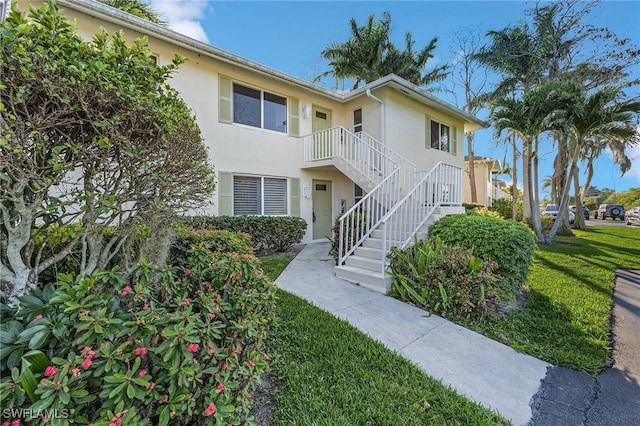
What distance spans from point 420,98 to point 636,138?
751cm

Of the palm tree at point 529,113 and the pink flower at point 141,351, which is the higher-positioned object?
the palm tree at point 529,113

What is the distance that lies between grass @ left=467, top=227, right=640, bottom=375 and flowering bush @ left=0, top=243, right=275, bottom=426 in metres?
3.42

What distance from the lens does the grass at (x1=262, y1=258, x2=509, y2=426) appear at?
2.21 metres

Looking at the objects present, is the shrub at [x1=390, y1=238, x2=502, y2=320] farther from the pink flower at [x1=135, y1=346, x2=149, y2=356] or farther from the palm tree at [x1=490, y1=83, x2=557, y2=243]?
the palm tree at [x1=490, y1=83, x2=557, y2=243]

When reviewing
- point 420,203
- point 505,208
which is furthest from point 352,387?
point 505,208

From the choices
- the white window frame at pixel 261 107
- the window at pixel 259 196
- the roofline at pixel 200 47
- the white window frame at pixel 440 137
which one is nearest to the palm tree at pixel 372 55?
the white window frame at pixel 440 137

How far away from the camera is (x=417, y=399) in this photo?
2422mm

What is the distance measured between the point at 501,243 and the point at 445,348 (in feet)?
7.90

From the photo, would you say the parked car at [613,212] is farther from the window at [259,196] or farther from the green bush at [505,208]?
the window at [259,196]

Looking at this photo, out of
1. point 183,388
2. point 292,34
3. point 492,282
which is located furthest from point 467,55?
point 183,388

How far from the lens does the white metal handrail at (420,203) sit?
5.79 metres

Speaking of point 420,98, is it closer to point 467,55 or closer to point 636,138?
point 636,138

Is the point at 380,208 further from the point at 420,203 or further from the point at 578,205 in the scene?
the point at 578,205

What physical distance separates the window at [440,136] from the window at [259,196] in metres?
7.18
